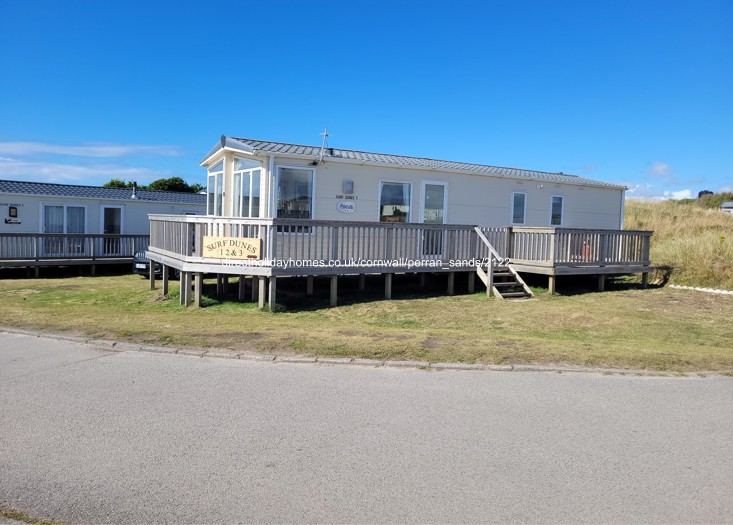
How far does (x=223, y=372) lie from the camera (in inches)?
262

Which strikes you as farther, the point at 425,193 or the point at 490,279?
the point at 425,193

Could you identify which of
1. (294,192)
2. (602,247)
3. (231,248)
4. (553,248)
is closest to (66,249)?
(294,192)

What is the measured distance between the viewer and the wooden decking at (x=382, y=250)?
12086 millimetres

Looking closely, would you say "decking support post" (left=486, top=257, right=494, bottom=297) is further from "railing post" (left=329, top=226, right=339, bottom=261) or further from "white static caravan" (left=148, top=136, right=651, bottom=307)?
"railing post" (left=329, top=226, right=339, bottom=261)

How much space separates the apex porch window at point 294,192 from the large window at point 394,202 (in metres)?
2.08

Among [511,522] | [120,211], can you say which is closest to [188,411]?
[511,522]

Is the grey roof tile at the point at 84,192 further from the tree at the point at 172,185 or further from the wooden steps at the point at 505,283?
the tree at the point at 172,185

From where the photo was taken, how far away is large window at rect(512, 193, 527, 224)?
17.8m

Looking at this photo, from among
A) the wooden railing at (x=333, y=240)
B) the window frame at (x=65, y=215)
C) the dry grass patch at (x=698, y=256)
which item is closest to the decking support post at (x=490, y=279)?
the wooden railing at (x=333, y=240)

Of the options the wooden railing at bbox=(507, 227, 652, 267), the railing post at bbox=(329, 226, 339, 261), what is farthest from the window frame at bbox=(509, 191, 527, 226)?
the railing post at bbox=(329, 226, 339, 261)

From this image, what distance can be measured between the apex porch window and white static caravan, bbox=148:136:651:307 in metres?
0.02

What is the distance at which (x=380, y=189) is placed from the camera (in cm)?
1546

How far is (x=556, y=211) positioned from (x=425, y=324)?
958 centimetres

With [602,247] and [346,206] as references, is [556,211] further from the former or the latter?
[346,206]
